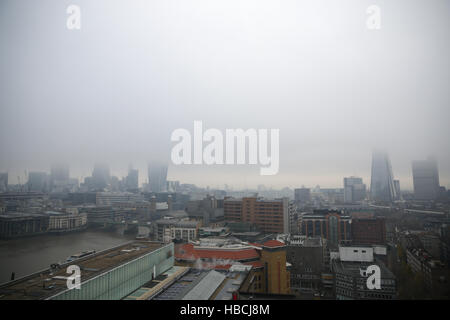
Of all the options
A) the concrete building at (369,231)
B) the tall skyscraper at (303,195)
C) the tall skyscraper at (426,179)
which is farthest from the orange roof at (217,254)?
the tall skyscraper at (303,195)

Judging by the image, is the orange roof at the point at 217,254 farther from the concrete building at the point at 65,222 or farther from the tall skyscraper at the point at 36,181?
the concrete building at the point at 65,222

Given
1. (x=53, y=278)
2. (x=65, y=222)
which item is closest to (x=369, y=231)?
(x=53, y=278)

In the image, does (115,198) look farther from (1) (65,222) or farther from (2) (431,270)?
(2) (431,270)

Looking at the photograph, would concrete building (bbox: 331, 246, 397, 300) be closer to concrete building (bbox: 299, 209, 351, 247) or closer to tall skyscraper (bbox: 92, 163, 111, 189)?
concrete building (bbox: 299, 209, 351, 247)

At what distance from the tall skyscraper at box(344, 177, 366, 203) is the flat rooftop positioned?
15.7m

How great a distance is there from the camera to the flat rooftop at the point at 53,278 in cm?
269

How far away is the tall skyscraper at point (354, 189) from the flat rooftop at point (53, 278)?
15.7 meters

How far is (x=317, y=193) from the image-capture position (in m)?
26.5

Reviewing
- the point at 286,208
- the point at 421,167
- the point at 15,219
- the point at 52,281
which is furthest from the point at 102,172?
the point at 421,167

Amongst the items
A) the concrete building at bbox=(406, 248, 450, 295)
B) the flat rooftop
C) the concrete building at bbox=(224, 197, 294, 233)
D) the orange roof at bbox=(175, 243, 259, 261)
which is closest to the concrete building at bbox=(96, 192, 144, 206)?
the concrete building at bbox=(224, 197, 294, 233)

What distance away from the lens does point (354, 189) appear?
1719 centimetres

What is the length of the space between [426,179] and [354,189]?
1297cm

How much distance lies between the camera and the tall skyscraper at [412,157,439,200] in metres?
4.50
